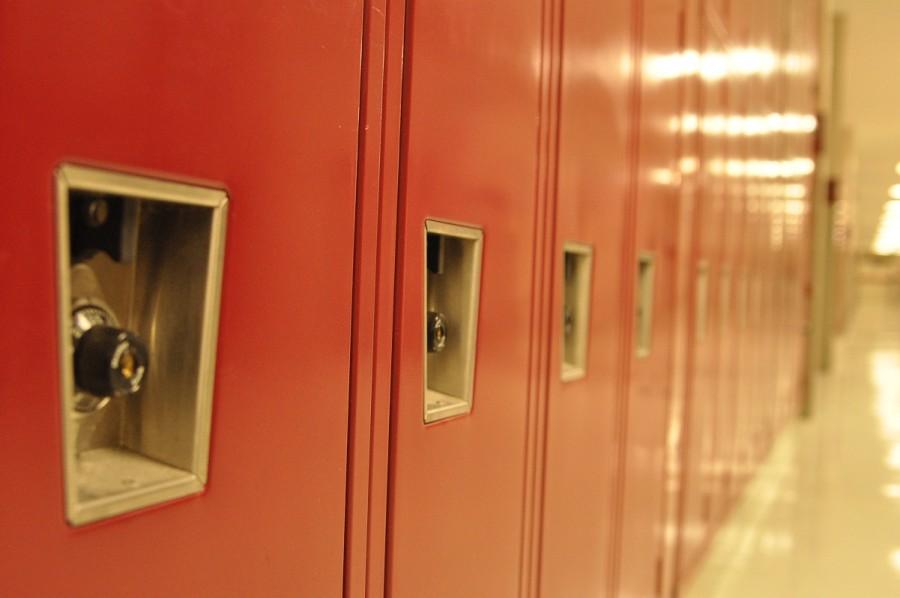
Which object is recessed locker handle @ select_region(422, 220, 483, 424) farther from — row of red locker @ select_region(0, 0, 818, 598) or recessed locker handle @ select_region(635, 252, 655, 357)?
recessed locker handle @ select_region(635, 252, 655, 357)

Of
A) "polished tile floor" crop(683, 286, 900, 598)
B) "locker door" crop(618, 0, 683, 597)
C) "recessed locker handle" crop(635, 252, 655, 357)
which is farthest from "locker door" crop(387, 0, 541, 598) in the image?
"polished tile floor" crop(683, 286, 900, 598)

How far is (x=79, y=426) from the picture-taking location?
631mm

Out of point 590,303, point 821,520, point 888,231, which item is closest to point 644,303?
point 590,303

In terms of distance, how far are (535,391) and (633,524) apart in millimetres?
914

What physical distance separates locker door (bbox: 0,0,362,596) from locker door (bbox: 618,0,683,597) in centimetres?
120

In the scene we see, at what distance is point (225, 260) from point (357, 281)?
197 mm

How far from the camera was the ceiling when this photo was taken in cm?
741

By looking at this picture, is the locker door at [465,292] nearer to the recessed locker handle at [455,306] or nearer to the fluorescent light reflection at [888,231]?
the recessed locker handle at [455,306]

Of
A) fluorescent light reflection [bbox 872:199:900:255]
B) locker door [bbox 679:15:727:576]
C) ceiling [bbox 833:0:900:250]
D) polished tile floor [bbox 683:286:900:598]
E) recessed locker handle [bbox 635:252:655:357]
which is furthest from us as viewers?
fluorescent light reflection [bbox 872:199:900:255]

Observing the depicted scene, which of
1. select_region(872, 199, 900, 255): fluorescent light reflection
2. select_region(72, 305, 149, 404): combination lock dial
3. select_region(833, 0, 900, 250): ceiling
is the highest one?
select_region(833, 0, 900, 250): ceiling

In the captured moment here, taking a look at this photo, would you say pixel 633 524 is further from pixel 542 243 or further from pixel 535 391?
pixel 542 243

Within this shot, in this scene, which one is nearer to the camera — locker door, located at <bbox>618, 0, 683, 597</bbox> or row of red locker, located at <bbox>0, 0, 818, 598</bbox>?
row of red locker, located at <bbox>0, 0, 818, 598</bbox>

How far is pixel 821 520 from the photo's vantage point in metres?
3.73

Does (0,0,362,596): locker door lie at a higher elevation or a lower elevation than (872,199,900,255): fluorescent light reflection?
lower
